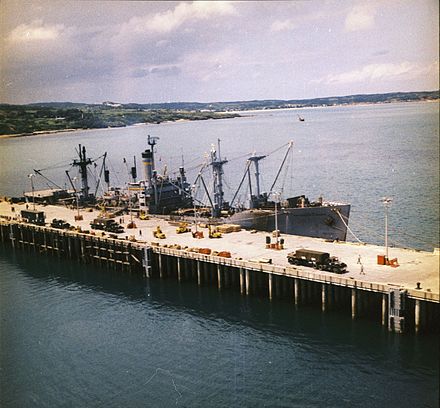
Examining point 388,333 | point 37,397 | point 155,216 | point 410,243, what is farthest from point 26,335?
point 410,243

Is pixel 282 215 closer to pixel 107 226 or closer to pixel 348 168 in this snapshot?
pixel 107 226

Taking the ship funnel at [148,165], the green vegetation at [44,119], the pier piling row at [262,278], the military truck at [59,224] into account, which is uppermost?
the green vegetation at [44,119]

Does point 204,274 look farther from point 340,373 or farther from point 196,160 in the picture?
point 196,160

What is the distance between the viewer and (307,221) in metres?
65.1

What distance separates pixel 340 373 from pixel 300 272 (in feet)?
38.6

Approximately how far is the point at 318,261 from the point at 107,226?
104 feet

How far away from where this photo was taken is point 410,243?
63.0m

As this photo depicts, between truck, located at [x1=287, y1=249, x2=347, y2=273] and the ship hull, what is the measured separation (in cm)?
1646

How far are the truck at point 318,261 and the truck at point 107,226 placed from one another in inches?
1046

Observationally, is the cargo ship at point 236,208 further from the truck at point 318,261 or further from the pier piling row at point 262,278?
the truck at point 318,261

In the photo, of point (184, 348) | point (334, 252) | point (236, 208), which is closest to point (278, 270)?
point (334, 252)

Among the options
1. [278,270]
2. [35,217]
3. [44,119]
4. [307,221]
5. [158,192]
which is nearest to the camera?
[278,270]

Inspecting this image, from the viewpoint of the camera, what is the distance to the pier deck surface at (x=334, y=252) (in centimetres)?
4219

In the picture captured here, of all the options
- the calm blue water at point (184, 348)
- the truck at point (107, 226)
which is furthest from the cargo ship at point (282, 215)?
the truck at point (107, 226)
